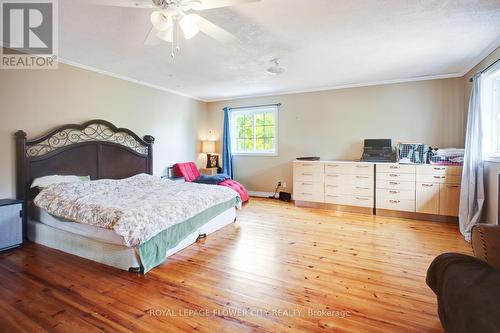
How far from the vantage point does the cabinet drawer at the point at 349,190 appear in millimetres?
4281

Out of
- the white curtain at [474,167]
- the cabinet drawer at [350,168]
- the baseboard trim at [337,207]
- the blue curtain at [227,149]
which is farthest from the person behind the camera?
the blue curtain at [227,149]

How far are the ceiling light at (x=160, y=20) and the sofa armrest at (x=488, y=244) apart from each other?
8.33 ft

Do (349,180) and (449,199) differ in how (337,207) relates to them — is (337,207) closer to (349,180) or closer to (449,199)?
(349,180)

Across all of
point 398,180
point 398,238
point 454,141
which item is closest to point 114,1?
point 398,238

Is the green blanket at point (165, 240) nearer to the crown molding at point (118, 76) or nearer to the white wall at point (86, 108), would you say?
the white wall at point (86, 108)

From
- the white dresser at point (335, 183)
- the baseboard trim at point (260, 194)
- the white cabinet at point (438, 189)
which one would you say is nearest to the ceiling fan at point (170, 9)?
the white dresser at point (335, 183)

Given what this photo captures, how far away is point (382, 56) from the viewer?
3287 mm

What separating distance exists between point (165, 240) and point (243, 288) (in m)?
0.95

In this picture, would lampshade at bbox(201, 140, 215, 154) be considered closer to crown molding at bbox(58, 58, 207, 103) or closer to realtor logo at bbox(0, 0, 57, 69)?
crown molding at bbox(58, 58, 207, 103)

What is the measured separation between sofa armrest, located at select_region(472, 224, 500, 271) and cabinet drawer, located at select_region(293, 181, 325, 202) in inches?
128

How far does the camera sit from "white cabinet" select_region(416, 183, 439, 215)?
12.4 ft

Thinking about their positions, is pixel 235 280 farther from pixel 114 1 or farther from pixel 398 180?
pixel 398 180

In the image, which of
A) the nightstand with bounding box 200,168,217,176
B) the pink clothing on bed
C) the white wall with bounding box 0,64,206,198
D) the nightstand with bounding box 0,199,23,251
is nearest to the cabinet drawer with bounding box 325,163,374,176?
the pink clothing on bed

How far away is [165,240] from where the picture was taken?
2465 mm
